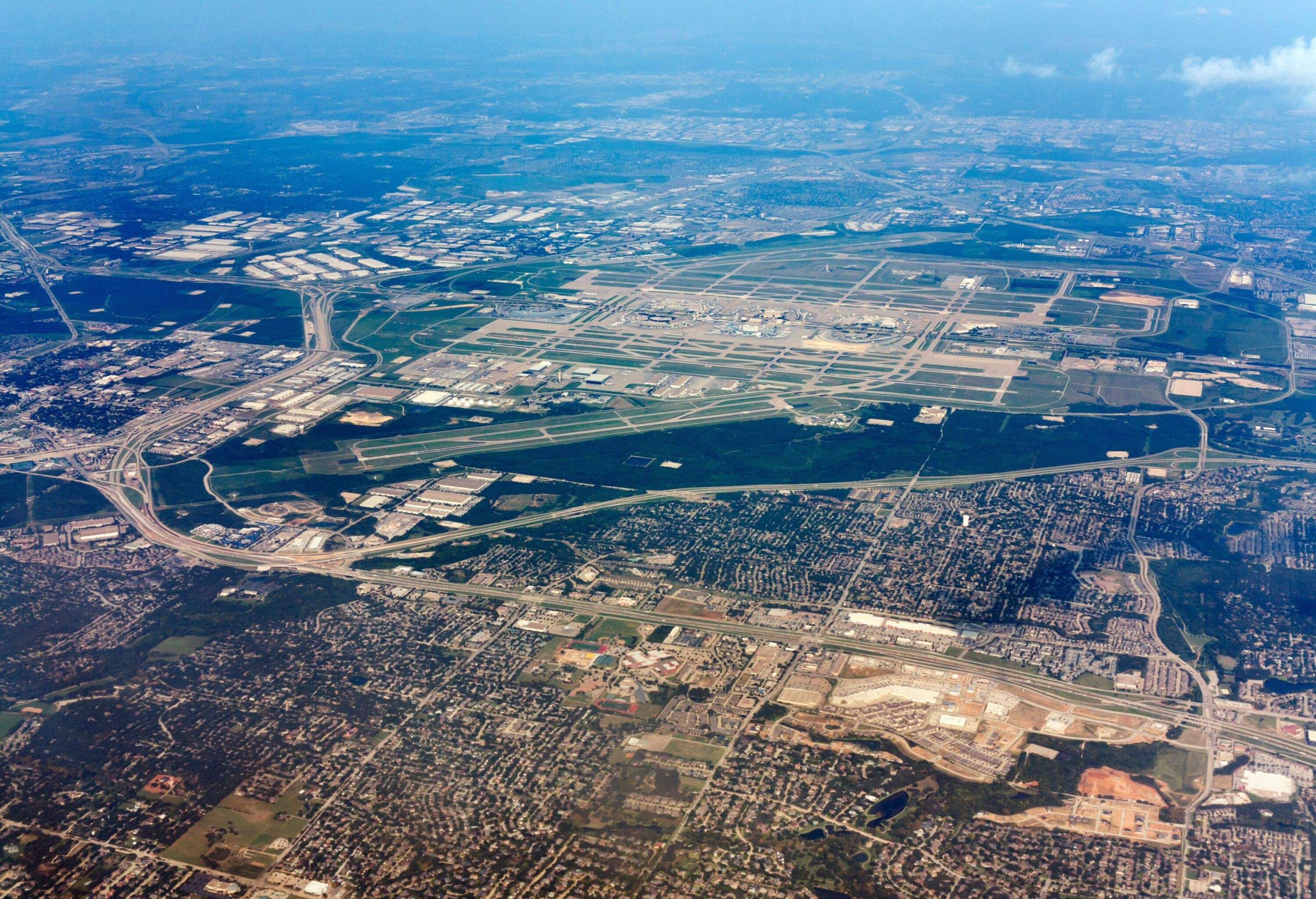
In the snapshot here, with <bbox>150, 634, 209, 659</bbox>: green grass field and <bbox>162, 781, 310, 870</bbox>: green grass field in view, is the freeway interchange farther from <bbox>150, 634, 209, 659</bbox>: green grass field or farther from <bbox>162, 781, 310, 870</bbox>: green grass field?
<bbox>162, 781, 310, 870</bbox>: green grass field

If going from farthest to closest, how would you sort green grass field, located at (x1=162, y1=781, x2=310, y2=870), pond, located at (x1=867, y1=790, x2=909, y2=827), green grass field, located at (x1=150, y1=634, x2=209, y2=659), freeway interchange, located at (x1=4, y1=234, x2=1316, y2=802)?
green grass field, located at (x1=150, y1=634, x2=209, y2=659)
freeway interchange, located at (x1=4, y1=234, x2=1316, y2=802)
pond, located at (x1=867, y1=790, x2=909, y2=827)
green grass field, located at (x1=162, y1=781, x2=310, y2=870)

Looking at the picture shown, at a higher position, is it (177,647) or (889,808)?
(889,808)

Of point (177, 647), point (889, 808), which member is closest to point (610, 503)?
point (177, 647)

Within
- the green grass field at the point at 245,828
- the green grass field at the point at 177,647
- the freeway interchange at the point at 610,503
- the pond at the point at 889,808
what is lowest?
the green grass field at the point at 245,828

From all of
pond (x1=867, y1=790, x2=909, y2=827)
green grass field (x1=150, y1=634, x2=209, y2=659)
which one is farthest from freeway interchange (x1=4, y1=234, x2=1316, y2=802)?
pond (x1=867, y1=790, x2=909, y2=827)

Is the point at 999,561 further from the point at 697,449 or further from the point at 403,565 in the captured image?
the point at 403,565

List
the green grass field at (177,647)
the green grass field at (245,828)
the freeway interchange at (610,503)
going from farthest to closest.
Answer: the green grass field at (177,647)
the freeway interchange at (610,503)
the green grass field at (245,828)

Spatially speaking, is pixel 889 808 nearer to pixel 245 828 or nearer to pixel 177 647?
pixel 245 828

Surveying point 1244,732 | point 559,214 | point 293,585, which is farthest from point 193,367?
point 1244,732

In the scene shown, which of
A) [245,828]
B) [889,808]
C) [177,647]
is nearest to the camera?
[889,808]

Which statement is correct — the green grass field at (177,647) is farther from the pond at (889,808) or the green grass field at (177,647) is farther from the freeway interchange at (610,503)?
the pond at (889,808)

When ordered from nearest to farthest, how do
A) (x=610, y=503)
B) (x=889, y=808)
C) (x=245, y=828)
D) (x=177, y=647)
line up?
(x=889, y=808) → (x=245, y=828) → (x=177, y=647) → (x=610, y=503)

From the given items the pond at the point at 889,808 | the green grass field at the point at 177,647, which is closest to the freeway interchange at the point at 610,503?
the green grass field at the point at 177,647
